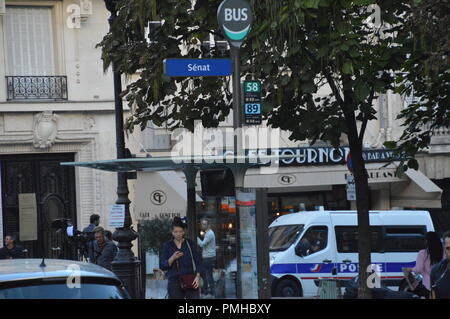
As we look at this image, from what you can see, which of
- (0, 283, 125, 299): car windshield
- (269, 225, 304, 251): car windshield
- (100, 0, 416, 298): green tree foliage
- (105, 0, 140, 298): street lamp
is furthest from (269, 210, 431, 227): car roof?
(0, 283, 125, 299): car windshield

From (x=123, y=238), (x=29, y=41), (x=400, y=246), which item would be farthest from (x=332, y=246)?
(x=29, y=41)

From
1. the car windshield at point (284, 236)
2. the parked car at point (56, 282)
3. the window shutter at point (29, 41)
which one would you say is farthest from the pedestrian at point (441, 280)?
the window shutter at point (29, 41)

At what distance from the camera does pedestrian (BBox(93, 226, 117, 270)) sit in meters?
16.8

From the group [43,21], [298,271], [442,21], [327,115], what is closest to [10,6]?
[43,21]

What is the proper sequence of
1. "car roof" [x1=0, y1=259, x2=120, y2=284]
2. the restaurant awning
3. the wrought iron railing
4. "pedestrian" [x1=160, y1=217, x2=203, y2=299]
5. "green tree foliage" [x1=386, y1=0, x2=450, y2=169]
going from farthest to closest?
the restaurant awning, the wrought iron railing, "pedestrian" [x1=160, y1=217, x2=203, y2=299], "green tree foliage" [x1=386, y1=0, x2=450, y2=169], "car roof" [x1=0, y1=259, x2=120, y2=284]

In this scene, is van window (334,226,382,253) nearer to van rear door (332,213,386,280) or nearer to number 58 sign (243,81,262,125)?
van rear door (332,213,386,280)

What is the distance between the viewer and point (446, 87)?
15273mm

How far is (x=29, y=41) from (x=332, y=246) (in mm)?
9774

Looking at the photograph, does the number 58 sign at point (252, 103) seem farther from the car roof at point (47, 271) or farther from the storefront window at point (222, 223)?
the storefront window at point (222, 223)

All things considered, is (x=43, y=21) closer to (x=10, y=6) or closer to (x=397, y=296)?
(x=10, y=6)

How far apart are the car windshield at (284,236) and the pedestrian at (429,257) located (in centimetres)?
1006

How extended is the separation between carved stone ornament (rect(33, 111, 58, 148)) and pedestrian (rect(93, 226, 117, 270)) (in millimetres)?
8667

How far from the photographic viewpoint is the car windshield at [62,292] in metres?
7.43

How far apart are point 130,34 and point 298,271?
30.7 ft
